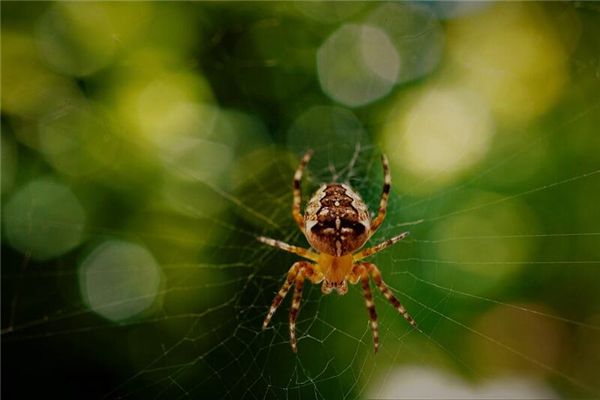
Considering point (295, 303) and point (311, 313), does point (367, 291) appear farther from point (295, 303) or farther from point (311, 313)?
point (311, 313)

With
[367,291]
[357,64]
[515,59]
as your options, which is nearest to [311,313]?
[367,291]

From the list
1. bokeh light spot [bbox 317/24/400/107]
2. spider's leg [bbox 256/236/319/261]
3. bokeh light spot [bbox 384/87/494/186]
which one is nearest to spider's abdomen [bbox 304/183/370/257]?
spider's leg [bbox 256/236/319/261]

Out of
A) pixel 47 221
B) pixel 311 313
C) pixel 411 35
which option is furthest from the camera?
pixel 411 35

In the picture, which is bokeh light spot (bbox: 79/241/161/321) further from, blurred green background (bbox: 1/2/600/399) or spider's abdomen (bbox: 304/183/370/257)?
spider's abdomen (bbox: 304/183/370/257)

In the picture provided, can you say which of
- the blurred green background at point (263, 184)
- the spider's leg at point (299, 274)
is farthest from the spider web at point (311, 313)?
the spider's leg at point (299, 274)

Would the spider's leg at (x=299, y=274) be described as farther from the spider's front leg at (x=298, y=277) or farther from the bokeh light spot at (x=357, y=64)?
the bokeh light spot at (x=357, y=64)

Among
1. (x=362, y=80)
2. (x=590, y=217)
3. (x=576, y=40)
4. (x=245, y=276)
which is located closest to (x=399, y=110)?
(x=362, y=80)
